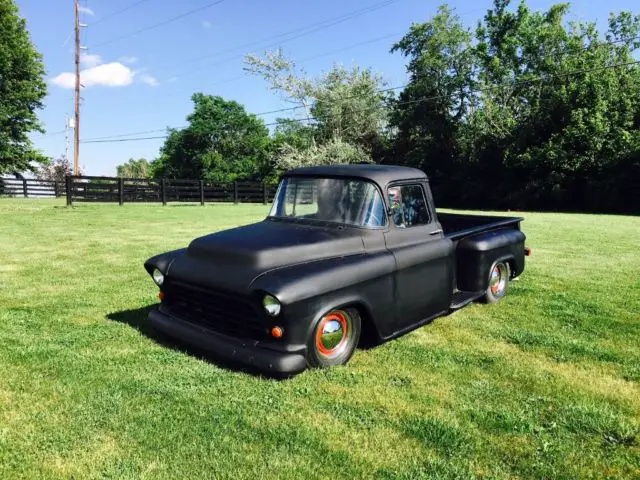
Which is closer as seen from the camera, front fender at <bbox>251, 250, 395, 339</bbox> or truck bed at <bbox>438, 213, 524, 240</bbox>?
front fender at <bbox>251, 250, 395, 339</bbox>

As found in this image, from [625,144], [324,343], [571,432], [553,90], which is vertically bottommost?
[571,432]

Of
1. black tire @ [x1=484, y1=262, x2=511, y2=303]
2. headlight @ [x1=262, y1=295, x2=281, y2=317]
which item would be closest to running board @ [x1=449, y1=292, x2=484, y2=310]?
black tire @ [x1=484, y1=262, x2=511, y2=303]

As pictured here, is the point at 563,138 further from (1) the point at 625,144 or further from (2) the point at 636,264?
(2) the point at 636,264

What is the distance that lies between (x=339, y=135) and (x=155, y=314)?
3886cm

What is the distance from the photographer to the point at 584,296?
20.4ft

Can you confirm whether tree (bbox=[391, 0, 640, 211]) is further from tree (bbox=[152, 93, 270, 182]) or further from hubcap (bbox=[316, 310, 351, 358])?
hubcap (bbox=[316, 310, 351, 358])

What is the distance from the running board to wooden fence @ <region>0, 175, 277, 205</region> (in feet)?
68.1

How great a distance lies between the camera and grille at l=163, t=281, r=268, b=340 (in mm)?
3580

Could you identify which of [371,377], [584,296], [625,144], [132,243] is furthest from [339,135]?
[371,377]

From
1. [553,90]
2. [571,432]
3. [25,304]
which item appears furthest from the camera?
[553,90]

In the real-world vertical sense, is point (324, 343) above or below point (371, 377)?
above

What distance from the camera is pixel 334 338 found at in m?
3.79

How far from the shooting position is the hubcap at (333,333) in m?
3.67

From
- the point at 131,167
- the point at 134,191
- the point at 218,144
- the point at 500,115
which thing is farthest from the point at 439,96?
the point at 131,167
